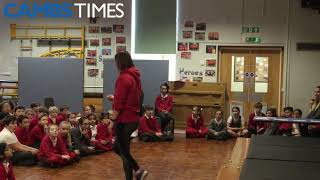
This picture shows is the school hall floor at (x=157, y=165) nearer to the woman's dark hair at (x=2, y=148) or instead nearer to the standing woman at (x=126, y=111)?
the standing woman at (x=126, y=111)

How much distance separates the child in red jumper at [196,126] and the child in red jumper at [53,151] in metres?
3.74

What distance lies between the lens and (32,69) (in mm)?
10594

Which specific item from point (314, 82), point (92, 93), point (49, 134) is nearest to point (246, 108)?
point (314, 82)

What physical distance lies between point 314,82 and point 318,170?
27.0ft

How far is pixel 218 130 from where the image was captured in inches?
373

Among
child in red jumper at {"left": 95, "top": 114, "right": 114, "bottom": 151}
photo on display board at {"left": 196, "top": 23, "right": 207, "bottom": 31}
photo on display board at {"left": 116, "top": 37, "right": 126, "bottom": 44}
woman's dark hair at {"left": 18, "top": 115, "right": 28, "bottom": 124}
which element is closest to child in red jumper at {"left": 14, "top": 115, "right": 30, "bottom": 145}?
woman's dark hair at {"left": 18, "top": 115, "right": 28, "bottom": 124}

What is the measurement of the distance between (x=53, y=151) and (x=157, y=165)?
1.47m

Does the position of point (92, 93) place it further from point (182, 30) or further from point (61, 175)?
point (61, 175)

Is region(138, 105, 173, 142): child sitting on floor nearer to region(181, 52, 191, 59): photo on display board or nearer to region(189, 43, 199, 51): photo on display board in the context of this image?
region(181, 52, 191, 59): photo on display board

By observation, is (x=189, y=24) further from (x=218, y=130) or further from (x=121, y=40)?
(x=218, y=130)

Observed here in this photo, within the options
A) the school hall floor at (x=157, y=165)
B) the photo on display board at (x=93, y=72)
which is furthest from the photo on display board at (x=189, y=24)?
the school hall floor at (x=157, y=165)

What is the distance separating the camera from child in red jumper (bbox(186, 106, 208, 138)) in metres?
9.69

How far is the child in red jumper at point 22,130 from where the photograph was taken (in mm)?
6891

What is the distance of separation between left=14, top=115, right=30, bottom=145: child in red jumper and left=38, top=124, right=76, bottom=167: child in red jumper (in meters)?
0.70
